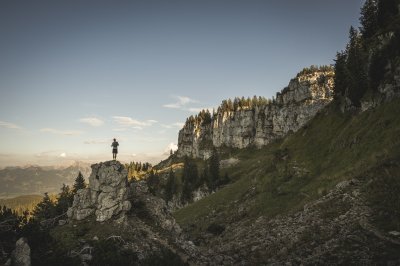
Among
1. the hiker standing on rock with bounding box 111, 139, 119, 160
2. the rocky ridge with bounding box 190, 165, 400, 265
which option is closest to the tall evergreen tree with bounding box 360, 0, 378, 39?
the rocky ridge with bounding box 190, 165, 400, 265

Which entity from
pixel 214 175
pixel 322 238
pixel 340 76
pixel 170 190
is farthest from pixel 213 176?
pixel 322 238

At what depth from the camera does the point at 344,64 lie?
73625 mm

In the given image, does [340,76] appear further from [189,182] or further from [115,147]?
[189,182]

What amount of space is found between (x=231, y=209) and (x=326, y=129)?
24.0 meters

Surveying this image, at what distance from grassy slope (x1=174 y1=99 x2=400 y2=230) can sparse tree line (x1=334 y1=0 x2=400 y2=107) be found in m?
5.32

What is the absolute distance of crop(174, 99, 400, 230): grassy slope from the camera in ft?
133

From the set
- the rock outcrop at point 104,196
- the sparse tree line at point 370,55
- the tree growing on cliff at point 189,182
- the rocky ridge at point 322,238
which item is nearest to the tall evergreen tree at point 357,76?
the sparse tree line at point 370,55

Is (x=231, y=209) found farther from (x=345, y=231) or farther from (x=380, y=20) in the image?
(x=380, y=20)

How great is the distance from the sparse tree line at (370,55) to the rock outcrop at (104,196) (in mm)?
43054

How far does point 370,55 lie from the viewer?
6309 cm

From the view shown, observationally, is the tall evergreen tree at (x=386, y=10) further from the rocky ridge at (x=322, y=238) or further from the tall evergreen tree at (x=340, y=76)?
the rocky ridge at (x=322, y=238)

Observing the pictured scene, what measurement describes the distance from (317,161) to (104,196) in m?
35.5

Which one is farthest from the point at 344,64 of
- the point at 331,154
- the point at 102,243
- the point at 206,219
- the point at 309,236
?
the point at 102,243

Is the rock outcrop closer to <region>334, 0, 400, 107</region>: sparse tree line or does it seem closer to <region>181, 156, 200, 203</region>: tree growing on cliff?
<region>334, 0, 400, 107</region>: sparse tree line
